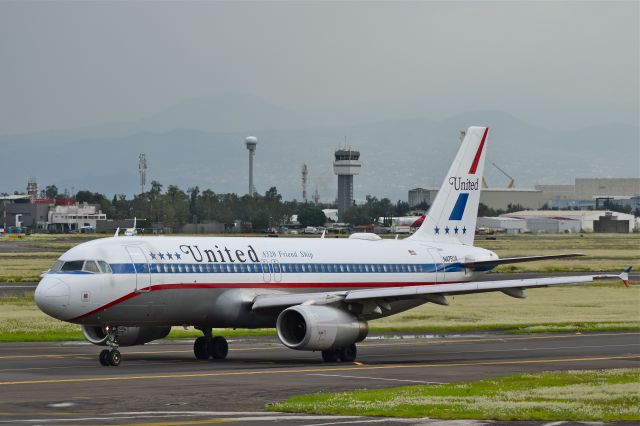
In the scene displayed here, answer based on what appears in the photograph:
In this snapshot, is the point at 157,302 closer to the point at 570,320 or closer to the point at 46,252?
the point at 570,320

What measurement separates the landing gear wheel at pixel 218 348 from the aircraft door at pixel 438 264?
970 cm

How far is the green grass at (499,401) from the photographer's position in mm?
24453

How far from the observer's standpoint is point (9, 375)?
32.9 meters

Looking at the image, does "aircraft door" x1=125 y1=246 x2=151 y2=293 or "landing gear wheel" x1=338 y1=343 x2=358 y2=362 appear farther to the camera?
"landing gear wheel" x1=338 y1=343 x2=358 y2=362

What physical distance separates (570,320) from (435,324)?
657 cm

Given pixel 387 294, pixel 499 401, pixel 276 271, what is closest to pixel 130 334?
pixel 276 271

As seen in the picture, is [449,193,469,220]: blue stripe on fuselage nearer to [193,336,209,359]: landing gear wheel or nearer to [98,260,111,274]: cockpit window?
[193,336,209,359]: landing gear wheel

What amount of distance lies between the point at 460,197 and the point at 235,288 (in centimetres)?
1251

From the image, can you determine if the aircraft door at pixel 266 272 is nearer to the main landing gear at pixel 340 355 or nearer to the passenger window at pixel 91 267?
the main landing gear at pixel 340 355

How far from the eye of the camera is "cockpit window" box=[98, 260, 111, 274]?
119 ft

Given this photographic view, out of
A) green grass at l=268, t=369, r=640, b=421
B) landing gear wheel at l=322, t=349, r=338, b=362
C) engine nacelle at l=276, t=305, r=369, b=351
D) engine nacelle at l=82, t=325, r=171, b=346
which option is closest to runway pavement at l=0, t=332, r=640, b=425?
engine nacelle at l=82, t=325, r=171, b=346

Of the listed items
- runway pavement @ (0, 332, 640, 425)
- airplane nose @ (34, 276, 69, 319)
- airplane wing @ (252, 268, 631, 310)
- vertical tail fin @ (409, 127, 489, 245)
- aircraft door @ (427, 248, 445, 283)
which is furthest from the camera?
vertical tail fin @ (409, 127, 489, 245)

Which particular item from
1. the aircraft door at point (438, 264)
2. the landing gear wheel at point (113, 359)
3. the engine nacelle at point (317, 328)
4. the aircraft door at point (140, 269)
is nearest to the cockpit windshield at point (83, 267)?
the aircraft door at point (140, 269)

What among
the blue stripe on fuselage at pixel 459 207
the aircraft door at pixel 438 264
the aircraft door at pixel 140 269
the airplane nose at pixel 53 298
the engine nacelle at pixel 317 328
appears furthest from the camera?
the blue stripe on fuselage at pixel 459 207
